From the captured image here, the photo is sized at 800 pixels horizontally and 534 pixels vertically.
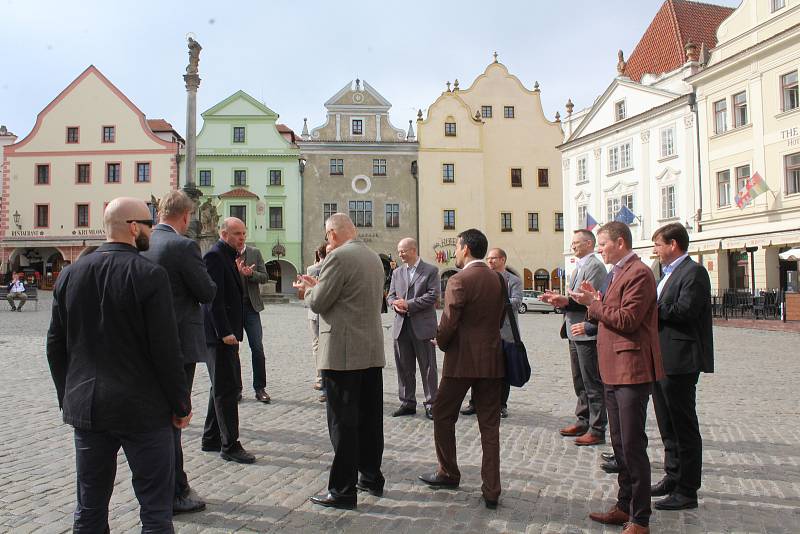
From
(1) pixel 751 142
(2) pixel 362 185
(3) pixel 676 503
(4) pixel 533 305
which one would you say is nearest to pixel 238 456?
(3) pixel 676 503

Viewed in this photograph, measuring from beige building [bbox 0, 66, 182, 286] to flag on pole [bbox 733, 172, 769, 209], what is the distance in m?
34.1

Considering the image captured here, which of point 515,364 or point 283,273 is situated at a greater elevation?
point 283,273

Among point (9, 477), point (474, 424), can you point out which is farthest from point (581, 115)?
point (9, 477)

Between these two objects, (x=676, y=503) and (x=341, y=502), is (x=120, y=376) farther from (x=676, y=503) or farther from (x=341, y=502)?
(x=676, y=503)

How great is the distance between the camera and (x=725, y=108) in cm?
2781

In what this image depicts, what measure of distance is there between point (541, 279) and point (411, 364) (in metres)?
39.4

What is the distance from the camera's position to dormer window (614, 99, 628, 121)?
3441 cm

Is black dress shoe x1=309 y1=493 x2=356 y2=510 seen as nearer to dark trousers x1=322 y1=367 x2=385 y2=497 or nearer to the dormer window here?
dark trousers x1=322 y1=367 x2=385 y2=497

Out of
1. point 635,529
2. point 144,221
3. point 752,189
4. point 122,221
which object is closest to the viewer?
point 122,221

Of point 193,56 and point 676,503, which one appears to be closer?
point 676,503

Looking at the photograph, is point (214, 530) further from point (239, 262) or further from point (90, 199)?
point (90, 199)

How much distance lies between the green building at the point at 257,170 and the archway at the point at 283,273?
0.83 m

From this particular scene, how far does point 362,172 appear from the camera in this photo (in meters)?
44.3

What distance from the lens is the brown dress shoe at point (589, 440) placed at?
5961 millimetres
